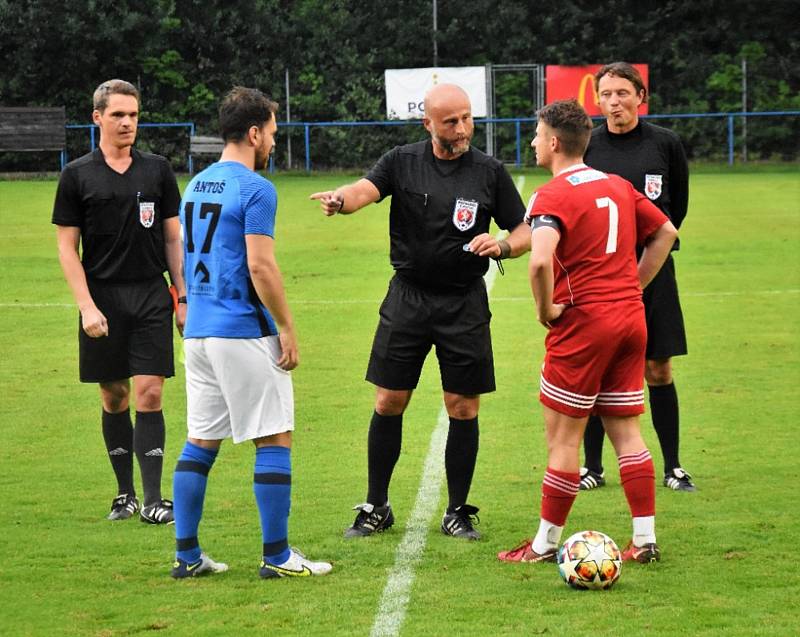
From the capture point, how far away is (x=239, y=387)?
5.69 metres

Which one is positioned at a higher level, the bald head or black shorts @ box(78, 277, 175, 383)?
the bald head

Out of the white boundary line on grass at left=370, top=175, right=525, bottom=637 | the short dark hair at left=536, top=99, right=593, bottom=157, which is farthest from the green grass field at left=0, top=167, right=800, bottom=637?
the short dark hair at left=536, top=99, right=593, bottom=157

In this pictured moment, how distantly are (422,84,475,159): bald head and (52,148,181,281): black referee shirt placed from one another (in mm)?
1591

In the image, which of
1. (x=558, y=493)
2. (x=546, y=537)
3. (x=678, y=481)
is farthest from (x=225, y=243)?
(x=678, y=481)

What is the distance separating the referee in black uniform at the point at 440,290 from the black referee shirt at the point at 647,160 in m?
0.84

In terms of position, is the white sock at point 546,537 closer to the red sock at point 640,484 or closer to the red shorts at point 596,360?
the red sock at point 640,484

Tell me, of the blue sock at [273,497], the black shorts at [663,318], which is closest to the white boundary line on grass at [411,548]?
the blue sock at [273,497]

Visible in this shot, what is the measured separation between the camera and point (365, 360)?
470 inches

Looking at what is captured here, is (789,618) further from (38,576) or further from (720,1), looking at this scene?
A: (720,1)

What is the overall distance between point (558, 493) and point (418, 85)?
3563 centimetres

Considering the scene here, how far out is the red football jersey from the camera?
225 inches

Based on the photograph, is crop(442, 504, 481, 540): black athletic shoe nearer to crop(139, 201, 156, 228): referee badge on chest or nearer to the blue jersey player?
the blue jersey player

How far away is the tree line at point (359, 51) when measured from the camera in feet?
135

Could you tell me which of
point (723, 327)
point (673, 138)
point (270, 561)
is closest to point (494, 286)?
point (723, 327)
